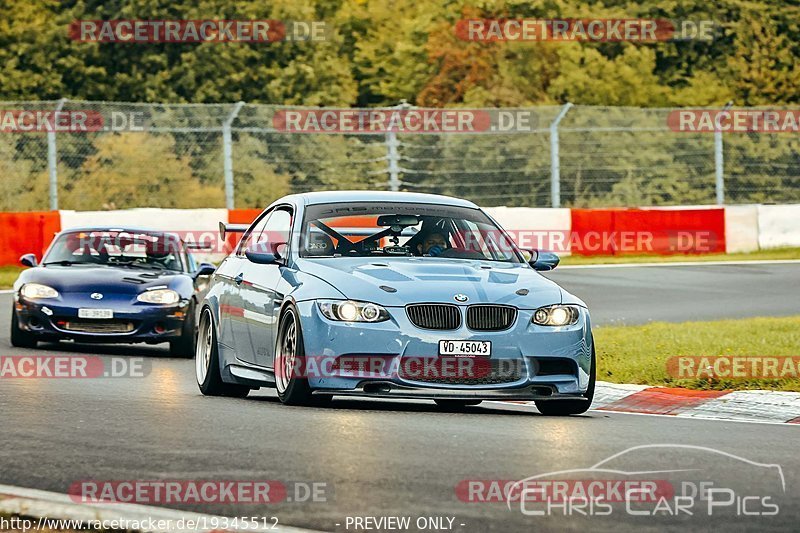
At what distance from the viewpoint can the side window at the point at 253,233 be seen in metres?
12.9

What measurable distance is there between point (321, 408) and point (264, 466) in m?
2.62

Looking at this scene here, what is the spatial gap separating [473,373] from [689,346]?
538 cm

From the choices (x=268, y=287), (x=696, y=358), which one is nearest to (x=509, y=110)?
(x=696, y=358)

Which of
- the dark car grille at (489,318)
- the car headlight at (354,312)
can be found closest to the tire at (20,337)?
the car headlight at (354,312)

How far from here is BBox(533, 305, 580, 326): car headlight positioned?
35.6ft

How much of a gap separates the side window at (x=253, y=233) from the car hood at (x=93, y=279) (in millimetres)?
4201

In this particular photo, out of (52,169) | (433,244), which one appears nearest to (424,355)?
(433,244)

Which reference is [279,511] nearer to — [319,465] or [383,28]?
[319,465]

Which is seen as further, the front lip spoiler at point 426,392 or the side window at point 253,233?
the side window at point 253,233

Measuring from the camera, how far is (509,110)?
35.6m

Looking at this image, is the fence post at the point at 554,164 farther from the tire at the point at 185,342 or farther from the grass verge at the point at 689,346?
the tire at the point at 185,342

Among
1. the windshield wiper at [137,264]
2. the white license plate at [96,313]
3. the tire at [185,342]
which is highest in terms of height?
the windshield wiper at [137,264]

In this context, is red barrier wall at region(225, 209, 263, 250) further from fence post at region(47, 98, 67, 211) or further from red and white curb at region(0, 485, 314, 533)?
red and white curb at region(0, 485, 314, 533)

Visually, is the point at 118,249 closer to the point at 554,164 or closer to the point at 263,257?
the point at 263,257
